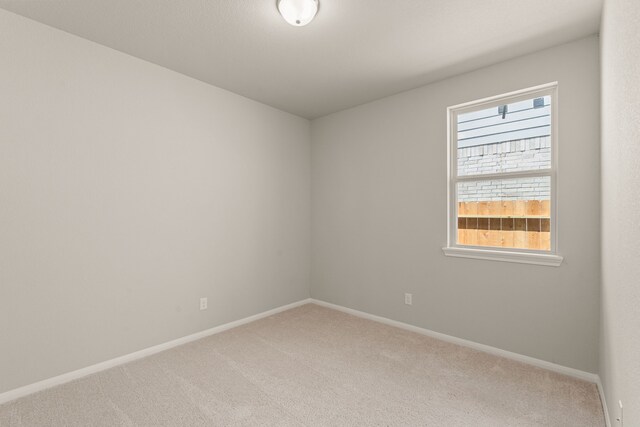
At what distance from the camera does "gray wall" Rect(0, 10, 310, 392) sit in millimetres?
2098

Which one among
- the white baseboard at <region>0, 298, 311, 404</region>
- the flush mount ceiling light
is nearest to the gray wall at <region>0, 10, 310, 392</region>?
the white baseboard at <region>0, 298, 311, 404</region>

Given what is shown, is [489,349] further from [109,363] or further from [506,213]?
[109,363]

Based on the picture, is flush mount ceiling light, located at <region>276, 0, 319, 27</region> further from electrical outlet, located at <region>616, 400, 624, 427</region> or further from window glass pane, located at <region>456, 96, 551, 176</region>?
electrical outlet, located at <region>616, 400, 624, 427</region>

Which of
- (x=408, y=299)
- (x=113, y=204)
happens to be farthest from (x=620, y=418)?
(x=113, y=204)

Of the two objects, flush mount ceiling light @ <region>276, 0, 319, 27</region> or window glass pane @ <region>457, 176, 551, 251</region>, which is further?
window glass pane @ <region>457, 176, 551, 251</region>

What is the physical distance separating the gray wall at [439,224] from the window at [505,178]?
99 mm

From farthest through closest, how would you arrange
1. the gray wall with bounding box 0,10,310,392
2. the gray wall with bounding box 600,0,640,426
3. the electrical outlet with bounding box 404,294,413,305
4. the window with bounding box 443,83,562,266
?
1. the electrical outlet with bounding box 404,294,413,305
2. the window with bounding box 443,83,562,266
3. the gray wall with bounding box 0,10,310,392
4. the gray wall with bounding box 600,0,640,426

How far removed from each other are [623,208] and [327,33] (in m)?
2.05

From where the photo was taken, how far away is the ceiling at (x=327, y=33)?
2.00 metres

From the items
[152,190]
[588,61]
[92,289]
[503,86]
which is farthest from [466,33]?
[92,289]

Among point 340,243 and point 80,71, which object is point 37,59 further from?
point 340,243

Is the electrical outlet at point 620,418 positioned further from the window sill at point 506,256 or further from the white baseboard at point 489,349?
the window sill at point 506,256

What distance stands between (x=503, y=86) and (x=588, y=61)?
558 mm

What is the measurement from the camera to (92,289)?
240 cm
